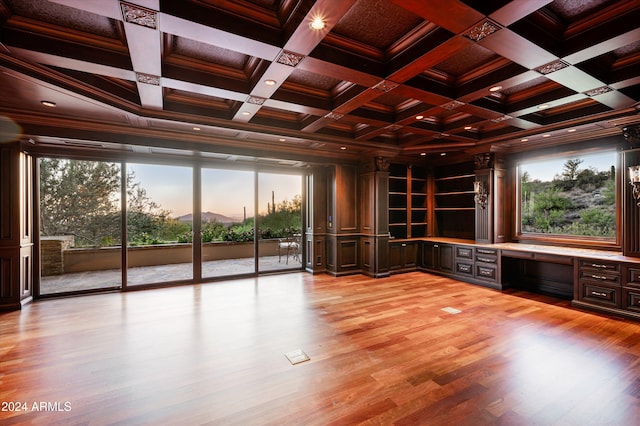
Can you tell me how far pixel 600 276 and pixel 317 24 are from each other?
4.84m

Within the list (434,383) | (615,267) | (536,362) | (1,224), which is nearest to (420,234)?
(615,267)

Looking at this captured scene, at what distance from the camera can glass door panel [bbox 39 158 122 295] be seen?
4.88 metres

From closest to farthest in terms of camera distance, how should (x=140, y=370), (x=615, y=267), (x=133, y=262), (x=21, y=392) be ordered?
(x=21, y=392), (x=140, y=370), (x=615, y=267), (x=133, y=262)

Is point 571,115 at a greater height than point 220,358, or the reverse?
point 571,115

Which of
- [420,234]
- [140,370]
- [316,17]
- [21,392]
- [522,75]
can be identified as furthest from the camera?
[420,234]

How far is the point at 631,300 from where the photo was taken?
12.2 ft

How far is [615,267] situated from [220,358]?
16.5ft

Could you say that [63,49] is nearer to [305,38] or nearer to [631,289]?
[305,38]

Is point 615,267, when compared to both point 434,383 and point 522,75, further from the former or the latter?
point 434,383

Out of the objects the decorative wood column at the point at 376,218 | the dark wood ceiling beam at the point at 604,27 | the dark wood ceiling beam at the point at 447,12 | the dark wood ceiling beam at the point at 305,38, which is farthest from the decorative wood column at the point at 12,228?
the dark wood ceiling beam at the point at 604,27

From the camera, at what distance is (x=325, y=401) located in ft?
6.91

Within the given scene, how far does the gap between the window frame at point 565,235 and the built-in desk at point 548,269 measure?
0.51ft

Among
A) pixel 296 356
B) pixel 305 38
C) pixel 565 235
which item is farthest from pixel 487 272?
pixel 305 38

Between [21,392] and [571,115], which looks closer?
[21,392]
